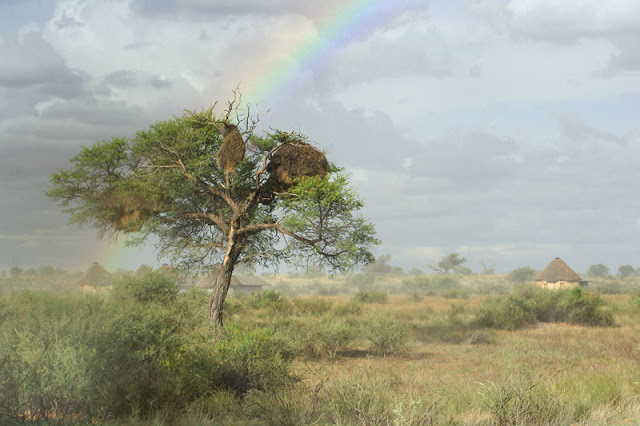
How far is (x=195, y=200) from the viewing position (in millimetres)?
20781

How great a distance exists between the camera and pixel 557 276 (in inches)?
2172

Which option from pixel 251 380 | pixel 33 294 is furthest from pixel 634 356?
pixel 33 294

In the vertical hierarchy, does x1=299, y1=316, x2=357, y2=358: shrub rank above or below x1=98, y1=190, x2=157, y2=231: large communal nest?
below

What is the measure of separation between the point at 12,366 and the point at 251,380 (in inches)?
173

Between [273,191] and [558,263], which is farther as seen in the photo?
[558,263]

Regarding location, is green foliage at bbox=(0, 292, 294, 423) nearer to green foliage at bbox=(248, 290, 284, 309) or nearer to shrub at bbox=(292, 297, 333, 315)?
green foliage at bbox=(248, 290, 284, 309)

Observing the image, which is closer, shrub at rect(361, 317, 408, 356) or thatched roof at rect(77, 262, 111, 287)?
thatched roof at rect(77, 262, 111, 287)

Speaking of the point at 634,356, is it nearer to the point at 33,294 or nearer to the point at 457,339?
the point at 457,339

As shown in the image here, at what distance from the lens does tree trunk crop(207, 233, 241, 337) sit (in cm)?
1902

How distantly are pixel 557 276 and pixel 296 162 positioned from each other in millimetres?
44136

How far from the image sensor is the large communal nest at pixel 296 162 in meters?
19.3

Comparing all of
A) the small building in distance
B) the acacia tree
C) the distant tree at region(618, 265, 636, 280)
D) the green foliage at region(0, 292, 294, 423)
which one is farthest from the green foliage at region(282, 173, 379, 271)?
the distant tree at region(618, 265, 636, 280)

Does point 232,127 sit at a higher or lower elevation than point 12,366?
higher

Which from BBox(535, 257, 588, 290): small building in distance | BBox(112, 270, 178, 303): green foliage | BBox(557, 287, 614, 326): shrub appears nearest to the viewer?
BBox(112, 270, 178, 303): green foliage
